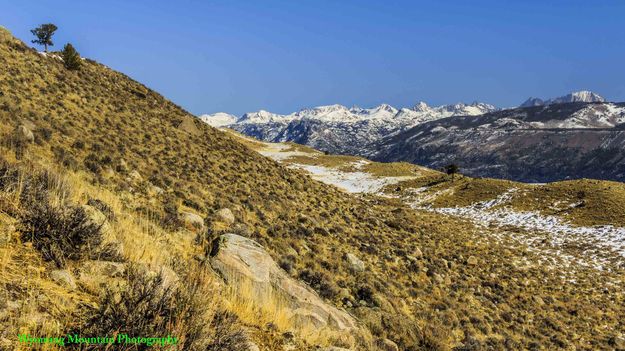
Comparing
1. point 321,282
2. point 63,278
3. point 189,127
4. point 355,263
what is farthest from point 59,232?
point 189,127

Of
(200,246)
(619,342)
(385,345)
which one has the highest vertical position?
(200,246)

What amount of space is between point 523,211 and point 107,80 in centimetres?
5293

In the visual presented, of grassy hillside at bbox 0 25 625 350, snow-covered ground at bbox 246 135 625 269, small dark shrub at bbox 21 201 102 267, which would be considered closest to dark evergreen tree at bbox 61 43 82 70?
grassy hillside at bbox 0 25 625 350

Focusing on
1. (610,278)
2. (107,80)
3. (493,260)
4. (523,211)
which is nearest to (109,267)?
(493,260)

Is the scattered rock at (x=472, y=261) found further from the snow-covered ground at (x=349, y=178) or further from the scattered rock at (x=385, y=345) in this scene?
the snow-covered ground at (x=349, y=178)

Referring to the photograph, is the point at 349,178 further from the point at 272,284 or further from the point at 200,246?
the point at 272,284

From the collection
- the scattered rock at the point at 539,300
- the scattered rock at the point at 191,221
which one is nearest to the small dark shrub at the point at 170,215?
the scattered rock at the point at 191,221

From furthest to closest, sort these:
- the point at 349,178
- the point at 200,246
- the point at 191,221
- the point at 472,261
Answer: the point at 349,178
the point at 472,261
the point at 191,221
the point at 200,246

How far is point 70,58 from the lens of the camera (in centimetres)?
3653

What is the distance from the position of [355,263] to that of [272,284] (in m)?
9.42

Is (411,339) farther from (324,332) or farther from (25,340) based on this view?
(25,340)

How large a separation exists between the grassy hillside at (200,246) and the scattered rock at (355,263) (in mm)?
237

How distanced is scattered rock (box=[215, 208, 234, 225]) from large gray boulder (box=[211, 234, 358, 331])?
6437 mm

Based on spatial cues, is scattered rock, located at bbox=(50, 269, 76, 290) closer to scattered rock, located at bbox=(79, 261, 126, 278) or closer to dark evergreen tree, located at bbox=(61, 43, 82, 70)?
scattered rock, located at bbox=(79, 261, 126, 278)
